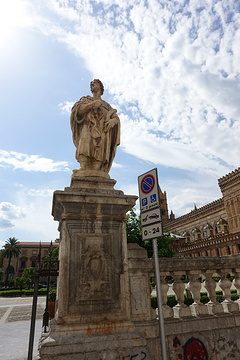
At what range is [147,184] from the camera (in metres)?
3.21

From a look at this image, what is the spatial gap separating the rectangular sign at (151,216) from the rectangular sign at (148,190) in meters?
0.06

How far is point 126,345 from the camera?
3.15m

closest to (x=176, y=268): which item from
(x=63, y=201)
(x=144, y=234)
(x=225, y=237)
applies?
(x=144, y=234)

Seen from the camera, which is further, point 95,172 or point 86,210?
point 95,172

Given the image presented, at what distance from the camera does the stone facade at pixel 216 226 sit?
41250mm

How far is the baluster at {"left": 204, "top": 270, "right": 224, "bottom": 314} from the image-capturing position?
3899 mm

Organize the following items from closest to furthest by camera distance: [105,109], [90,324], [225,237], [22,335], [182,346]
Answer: [90,324]
[182,346]
[105,109]
[22,335]
[225,237]

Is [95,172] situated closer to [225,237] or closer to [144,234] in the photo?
[144,234]

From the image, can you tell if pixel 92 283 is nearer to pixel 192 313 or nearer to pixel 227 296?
pixel 192 313

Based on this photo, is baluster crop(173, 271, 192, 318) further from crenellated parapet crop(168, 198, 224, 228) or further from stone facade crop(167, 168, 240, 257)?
crenellated parapet crop(168, 198, 224, 228)

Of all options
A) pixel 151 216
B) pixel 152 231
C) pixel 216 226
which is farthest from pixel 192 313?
pixel 216 226

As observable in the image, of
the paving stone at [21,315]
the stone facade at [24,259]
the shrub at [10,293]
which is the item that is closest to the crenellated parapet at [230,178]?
the shrub at [10,293]

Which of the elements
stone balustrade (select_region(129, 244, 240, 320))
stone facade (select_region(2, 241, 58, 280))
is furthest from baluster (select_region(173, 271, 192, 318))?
stone facade (select_region(2, 241, 58, 280))

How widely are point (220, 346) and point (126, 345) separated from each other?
4.98ft
